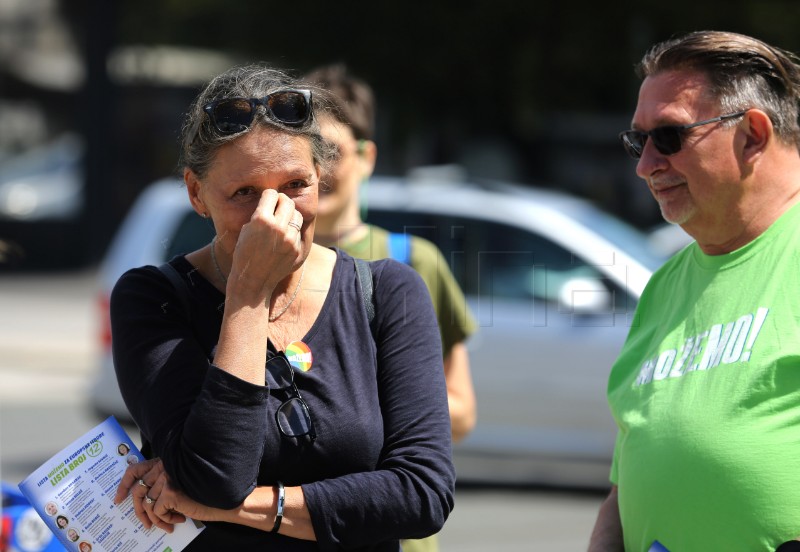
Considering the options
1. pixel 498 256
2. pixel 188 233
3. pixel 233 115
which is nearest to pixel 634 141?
pixel 233 115

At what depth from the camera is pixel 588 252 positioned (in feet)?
25.9

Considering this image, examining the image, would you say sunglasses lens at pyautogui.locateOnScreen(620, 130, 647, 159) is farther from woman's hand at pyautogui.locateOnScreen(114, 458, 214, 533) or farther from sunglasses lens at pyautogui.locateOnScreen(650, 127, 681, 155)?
woman's hand at pyautogui.locateOnScreen(114, 458, 214, 533)

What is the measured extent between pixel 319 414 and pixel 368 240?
159cm

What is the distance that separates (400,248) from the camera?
3.83 m

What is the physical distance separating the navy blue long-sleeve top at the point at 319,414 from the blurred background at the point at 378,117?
4.56 metres

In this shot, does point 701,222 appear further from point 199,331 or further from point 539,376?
point 539,376

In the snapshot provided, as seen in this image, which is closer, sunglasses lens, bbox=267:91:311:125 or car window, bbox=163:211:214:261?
sunglasses lens, bbox=267:91:311:125

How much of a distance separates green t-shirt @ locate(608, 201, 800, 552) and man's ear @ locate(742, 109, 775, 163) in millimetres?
156

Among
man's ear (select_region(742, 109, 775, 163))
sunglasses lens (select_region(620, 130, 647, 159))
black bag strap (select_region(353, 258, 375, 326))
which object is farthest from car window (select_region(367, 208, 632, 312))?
black bag strap (select_region(353, 258, 375, 326))

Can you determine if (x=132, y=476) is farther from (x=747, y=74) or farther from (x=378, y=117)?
(x=378, y=117)

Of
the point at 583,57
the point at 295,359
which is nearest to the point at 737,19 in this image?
the point at 583,57

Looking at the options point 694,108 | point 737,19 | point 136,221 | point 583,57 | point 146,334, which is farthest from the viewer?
point 583,57

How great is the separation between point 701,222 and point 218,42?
17.1 m

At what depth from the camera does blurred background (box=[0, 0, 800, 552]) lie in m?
8.95
